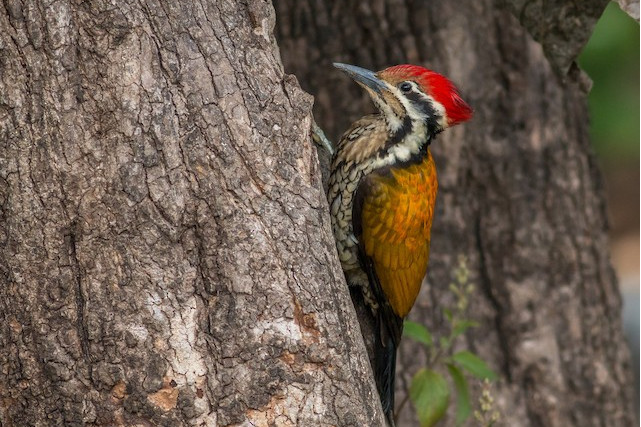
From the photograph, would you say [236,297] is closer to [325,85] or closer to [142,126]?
[142,126]

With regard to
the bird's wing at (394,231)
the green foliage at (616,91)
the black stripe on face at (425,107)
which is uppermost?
the green foliage at (616,91)

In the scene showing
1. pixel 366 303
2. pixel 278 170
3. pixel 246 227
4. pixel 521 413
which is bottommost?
pixel 521 413

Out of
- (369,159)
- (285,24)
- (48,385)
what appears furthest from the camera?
(285,24)

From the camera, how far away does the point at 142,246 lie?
301 centimetres

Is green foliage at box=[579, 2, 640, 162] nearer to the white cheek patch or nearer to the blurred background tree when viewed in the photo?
the blurred background tree

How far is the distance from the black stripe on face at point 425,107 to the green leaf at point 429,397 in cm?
106

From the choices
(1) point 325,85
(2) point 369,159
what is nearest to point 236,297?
(2) point 369,159

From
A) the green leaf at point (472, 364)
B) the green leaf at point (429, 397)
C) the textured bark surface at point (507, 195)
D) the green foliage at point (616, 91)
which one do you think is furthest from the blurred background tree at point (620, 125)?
the green leaf at point (429, 397)

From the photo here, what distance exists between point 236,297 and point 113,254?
15.8 inches

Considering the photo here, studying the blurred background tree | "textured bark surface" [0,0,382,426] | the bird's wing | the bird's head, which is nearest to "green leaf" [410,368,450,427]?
the bird's wing

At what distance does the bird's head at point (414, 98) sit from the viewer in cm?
390

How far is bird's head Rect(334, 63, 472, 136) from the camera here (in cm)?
390

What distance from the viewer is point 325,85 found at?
17.1 ft

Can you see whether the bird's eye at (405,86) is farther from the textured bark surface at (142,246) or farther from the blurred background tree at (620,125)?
the blurred background tree at (620,125)
